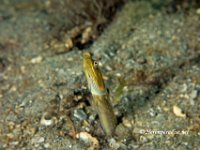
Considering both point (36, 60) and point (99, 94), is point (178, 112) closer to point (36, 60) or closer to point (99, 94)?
point (99, 94)

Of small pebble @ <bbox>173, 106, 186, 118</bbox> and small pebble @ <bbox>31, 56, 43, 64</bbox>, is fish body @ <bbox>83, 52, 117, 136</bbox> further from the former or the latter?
small pebble @ <bbox>31, 56, 43, 64</bbox>

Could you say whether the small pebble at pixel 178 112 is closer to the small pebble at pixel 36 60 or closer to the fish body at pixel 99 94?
the fish body at pixel 99 94

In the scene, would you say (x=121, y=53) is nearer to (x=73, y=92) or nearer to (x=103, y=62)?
(x=103, y=62)

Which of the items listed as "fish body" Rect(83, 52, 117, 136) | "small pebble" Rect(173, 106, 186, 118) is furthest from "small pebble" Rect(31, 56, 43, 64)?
"small pebble" Rect(173, 106, 186, 118)

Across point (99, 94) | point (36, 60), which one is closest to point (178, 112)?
point (99, 94)

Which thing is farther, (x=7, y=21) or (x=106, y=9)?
(x=7, y=21)

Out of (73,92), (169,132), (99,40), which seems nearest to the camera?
(169,132)

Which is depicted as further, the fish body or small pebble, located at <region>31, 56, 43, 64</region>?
small pebble, located at <region>31, 56, 43, 64</region>

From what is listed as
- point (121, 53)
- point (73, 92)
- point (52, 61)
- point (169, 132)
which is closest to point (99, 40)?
point (121, 53)
